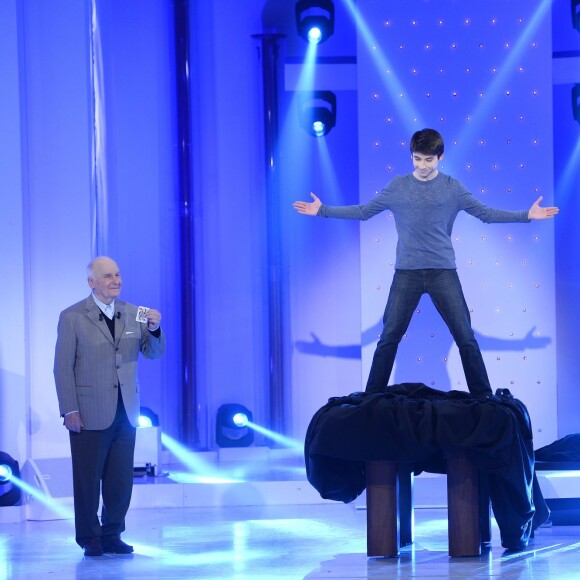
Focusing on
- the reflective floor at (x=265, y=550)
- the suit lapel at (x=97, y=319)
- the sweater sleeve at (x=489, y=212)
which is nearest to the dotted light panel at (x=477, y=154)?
the reflective floor at (x=265, y=550)

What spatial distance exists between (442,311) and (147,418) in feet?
9.03

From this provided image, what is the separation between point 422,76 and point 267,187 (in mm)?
1759

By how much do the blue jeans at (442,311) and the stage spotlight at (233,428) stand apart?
8.66 feet

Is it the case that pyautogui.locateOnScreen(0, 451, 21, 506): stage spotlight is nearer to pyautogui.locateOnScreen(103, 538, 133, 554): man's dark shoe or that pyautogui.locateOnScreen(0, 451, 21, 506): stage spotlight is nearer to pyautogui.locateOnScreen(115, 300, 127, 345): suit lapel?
pyautogui.locateOnScreen(103, 538, 133, 554): man's dark shoe

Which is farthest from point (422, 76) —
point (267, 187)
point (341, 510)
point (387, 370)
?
point (341, 510)

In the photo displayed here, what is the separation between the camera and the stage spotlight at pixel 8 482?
636 cm

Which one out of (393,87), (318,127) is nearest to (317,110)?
(318,127)

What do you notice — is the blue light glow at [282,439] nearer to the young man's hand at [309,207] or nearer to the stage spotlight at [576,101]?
the young man's hand at [309,207]

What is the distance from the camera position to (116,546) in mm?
5191

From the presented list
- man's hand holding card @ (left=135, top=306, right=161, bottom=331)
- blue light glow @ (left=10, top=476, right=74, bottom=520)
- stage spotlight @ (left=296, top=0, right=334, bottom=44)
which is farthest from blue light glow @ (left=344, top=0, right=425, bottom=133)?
blue light glow @ (left=10, top=476, right=74, bottom=520)

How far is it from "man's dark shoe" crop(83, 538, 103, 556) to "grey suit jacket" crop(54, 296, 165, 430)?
0.55 metres

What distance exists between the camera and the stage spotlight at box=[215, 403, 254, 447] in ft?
26.2

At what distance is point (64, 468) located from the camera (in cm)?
663

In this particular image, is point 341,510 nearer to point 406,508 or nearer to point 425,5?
point 406,508
